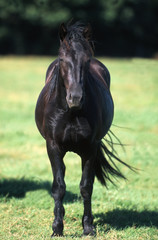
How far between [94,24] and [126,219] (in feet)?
97.6

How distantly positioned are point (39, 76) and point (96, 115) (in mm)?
21444

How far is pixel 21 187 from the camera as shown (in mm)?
7004

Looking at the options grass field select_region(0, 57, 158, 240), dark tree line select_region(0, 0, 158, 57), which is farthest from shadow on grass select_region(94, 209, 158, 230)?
dark tree line select_region(0, 0, 158, 57)

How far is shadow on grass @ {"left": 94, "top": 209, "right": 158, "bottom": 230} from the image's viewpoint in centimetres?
537

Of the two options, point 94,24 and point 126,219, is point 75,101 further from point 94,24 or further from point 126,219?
point 94,24

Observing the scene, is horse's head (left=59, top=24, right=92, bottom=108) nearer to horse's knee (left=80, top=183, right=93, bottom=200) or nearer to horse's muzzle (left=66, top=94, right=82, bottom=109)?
horse's muzzle (left=66, top=94, right=82, bottom=109)

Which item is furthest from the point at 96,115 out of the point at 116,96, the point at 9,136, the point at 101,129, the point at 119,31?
the point at 119,31

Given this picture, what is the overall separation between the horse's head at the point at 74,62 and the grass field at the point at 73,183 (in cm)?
157

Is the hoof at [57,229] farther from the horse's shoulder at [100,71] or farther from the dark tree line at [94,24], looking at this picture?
the dark tree line at [94,24]

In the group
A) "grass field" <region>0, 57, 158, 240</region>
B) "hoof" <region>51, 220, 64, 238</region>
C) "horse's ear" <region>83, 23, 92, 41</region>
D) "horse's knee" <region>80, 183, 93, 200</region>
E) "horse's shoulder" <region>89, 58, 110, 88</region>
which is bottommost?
"grass field" <region>0, 57, 158, 240</region>

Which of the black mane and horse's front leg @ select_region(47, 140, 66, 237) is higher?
the black mane

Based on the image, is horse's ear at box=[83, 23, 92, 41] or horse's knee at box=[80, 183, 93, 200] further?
horse's knee at box=[80, 183, 93, 200]

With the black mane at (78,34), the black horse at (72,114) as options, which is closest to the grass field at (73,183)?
the black horse at (72,114)

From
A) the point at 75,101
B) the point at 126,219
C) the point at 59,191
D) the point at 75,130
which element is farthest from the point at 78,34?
the point at 126,219
